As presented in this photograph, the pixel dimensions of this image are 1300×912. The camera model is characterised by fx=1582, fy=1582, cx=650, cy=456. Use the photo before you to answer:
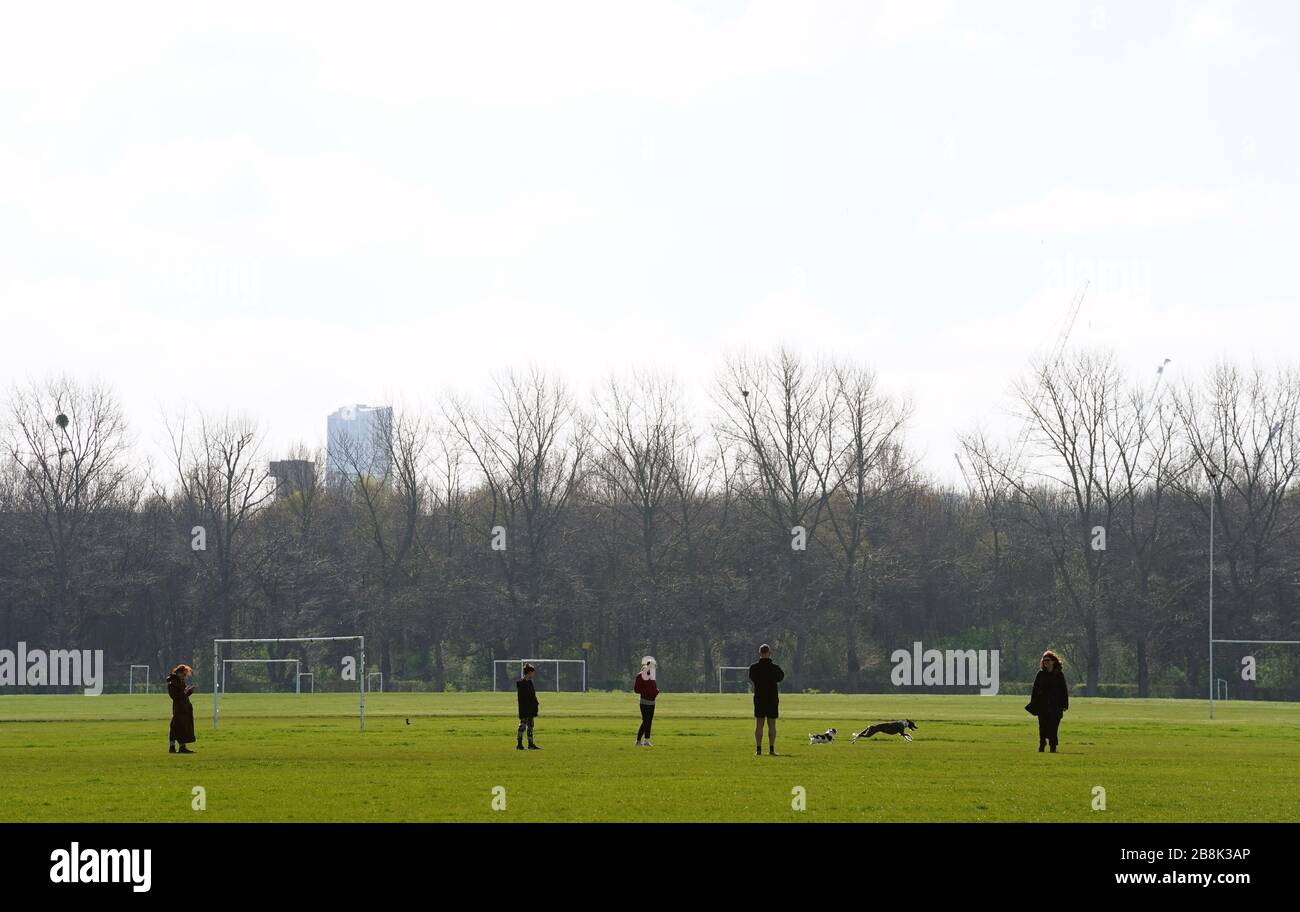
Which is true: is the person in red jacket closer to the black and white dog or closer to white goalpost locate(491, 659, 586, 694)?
the black and white dog

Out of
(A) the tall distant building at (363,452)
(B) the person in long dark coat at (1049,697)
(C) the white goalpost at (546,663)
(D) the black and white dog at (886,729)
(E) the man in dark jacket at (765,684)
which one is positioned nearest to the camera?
(E) the man in dark jacket at (765,684)

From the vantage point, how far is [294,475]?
330ft

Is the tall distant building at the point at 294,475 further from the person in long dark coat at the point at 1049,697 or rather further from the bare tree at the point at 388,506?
the person in long dark coat at the point at 1049,697

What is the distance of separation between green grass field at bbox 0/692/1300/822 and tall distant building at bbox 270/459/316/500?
50207 mm

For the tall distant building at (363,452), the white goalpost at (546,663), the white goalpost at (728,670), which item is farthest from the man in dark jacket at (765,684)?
the tall distant building at (363,452)

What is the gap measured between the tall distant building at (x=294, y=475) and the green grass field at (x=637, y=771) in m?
50.2

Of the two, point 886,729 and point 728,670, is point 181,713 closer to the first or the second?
point 886,729

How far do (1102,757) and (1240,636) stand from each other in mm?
54342

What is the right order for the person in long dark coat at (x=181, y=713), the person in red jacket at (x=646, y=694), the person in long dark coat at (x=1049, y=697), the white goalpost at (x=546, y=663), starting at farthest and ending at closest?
the white goalpost at (x=546, y=663) < the person in red jacket at (x=646, y=694) < the person in long dark coat at (x=181, y=713) < the person in long dark coat at (x=1049, y=697)

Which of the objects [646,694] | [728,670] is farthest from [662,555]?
[646,694]

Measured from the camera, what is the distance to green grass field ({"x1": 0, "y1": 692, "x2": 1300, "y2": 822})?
1864 centimetres

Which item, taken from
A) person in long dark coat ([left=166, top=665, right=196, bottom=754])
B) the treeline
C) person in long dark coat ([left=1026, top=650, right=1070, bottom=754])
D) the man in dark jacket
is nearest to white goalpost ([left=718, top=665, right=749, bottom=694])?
the treeline

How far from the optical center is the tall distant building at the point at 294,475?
324 ft

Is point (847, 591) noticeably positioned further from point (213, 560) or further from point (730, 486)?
point (213, 560)
